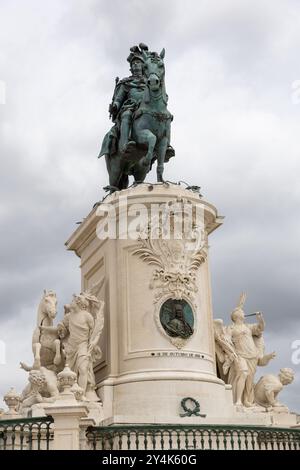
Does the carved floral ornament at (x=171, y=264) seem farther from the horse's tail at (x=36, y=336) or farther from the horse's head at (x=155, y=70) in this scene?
the horse's head at (x=155, y=70)

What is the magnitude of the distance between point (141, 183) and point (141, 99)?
2429 mm

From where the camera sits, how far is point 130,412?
54.6 feet

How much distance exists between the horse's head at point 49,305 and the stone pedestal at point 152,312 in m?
1.08

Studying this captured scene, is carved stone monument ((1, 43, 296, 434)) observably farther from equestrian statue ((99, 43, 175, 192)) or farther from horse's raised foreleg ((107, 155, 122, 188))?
horse's raised foreleg ((107, 155, 122, 188))

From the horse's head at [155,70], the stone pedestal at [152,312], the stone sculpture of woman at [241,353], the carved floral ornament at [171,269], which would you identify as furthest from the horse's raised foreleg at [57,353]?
the horse's head at [155,70]

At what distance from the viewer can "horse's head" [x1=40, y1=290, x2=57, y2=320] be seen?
18031 mm

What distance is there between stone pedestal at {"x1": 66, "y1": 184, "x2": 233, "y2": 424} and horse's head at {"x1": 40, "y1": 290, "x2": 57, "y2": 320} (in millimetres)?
1076

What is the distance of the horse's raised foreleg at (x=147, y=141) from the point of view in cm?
1909

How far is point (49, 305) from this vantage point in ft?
59.3
